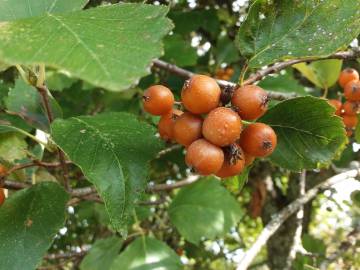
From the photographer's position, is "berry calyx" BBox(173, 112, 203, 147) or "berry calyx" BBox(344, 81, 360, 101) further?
"berry calyx" BBox(344, 81, 360, 101)

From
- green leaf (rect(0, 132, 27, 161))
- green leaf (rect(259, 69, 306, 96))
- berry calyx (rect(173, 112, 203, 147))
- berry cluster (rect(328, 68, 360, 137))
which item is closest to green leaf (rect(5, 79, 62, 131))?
green leaf (rect(0, 132, 27, 161))

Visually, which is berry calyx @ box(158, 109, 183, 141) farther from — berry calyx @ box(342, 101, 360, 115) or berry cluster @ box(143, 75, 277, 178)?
berry calyx @ box(342, 101, 360, 115)

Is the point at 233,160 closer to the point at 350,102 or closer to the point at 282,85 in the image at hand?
the point at 350,102

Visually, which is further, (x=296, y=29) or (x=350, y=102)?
(x=350, y=102)

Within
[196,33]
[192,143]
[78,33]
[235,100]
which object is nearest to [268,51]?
[235,100]

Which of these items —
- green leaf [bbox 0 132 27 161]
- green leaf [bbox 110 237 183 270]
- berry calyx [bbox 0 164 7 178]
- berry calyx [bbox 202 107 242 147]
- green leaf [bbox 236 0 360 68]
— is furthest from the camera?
green leaf [bbox 110 237 183 270]

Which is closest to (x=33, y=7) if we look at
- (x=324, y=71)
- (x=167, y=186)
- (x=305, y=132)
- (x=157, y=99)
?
(x=157, y=99)

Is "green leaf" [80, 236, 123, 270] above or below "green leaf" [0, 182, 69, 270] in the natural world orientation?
below
